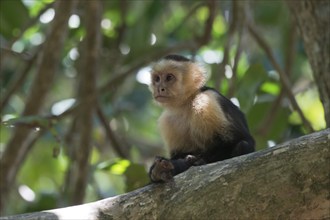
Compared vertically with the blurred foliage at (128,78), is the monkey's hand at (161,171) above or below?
below

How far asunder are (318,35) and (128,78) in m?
1.90

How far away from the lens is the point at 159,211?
2.13 metres

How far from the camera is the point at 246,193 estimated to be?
2.05 metres

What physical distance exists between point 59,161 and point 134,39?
3.89 feet

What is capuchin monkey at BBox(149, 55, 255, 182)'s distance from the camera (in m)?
3.08

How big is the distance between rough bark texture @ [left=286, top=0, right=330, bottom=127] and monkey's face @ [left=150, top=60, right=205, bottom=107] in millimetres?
634

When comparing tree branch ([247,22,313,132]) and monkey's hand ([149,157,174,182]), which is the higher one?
tree branch ([247,22,313,132])

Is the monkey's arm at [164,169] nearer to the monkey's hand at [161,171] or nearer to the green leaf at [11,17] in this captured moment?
the monkey's hand at [161,171]

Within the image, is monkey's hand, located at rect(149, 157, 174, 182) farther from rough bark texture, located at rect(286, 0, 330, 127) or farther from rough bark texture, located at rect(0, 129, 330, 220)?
rough bark texture, located at rect(286, 0, 330, 127)

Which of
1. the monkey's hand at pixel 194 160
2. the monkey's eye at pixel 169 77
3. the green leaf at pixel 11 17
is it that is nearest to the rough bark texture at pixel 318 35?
the monkey's hand at pixel 194 160

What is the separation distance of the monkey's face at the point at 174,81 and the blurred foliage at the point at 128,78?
24 centimetres

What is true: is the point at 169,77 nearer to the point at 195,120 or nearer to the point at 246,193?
the point at 195,120

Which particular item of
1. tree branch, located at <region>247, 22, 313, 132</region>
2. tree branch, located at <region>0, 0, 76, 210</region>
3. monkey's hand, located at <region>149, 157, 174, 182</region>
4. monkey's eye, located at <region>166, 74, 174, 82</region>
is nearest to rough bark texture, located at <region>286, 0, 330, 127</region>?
tree branch, located at <region>247, 22, 313, 132</region>

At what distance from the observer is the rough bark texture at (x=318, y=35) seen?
3.11m
